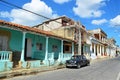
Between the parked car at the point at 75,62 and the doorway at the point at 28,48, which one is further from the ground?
the doorway at the point at 28,48

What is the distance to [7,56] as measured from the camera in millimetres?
16125

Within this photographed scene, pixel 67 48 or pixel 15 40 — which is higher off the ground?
pixel 15 40

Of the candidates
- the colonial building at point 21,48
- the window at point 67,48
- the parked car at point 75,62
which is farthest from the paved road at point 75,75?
the window at point 67,48

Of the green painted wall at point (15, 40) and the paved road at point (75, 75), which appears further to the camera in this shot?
the green painted wall at point (15, 40)

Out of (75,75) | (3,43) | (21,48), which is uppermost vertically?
(3,43)

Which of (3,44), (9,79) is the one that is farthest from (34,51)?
(9,79)

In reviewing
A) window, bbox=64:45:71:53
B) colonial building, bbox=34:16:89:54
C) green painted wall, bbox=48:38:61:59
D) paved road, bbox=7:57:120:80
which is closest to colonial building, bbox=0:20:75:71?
green painted wall, bbox=48:38:61:59

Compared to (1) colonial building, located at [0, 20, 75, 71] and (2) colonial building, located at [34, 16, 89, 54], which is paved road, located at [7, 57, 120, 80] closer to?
(1) colonial building, located at [0, 20, 75, 71]

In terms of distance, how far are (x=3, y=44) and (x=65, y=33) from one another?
2182 cm

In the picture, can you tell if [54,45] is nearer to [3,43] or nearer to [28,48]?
[28,48]

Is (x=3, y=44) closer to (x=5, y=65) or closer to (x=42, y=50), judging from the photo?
(x=5, y=65)

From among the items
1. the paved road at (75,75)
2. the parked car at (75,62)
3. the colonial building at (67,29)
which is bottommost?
the paved road at (75,75)

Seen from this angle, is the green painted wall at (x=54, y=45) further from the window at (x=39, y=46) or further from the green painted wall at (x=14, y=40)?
the green painted wall at (x=14, y=40)

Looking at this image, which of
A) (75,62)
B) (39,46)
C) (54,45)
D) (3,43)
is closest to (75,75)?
(75,62)
